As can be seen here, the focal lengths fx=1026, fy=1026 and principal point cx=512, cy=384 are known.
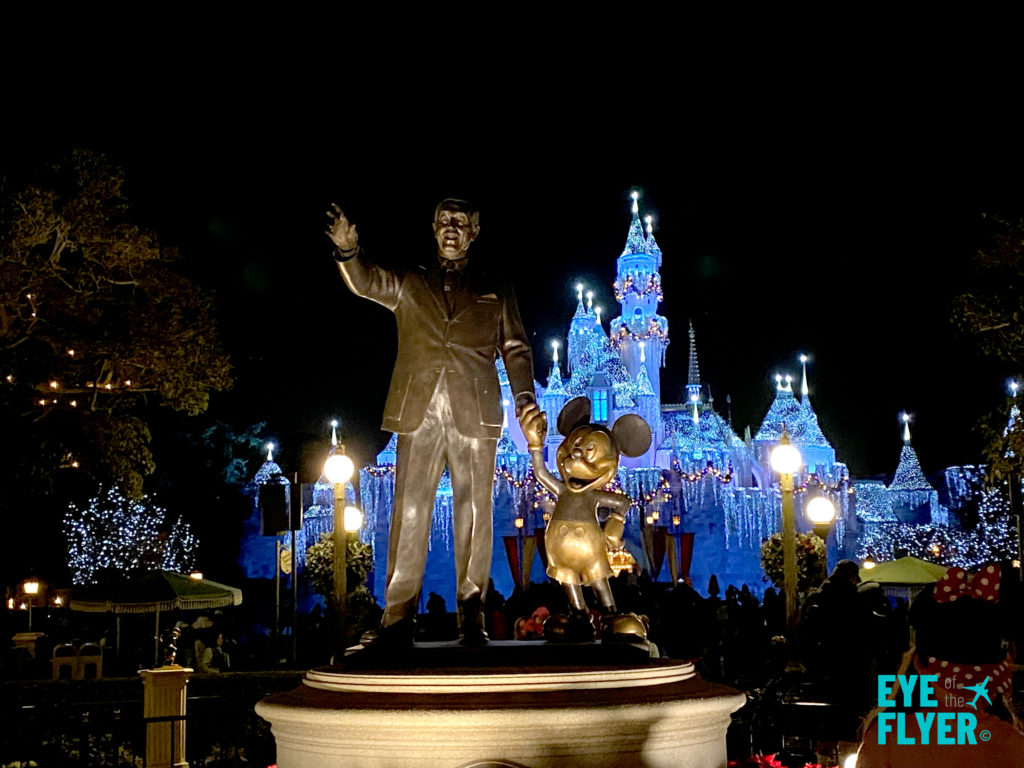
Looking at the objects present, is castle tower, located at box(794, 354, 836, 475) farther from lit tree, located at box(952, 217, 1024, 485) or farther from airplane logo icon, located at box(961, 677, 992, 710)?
airplane logo icon, located at box(961, 677, 992, 710)

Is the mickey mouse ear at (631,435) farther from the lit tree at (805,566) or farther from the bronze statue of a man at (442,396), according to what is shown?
the lit tree at (805,566)

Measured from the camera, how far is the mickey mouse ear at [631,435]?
21.1 ft

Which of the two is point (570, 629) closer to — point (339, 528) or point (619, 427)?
point (619, 427)

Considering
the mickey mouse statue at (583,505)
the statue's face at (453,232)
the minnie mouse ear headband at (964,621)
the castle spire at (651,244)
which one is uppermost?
the castle spire at (651,244)

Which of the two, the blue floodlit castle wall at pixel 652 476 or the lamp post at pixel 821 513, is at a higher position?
the blue floodlit castle wall at pixel 652 476

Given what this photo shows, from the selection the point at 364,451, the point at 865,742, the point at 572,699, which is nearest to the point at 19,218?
the point at 572,699

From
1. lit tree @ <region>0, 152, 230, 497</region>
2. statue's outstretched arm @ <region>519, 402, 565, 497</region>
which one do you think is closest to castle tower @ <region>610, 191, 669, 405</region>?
lit tree @ <region>0, 152, 230, 497</region>

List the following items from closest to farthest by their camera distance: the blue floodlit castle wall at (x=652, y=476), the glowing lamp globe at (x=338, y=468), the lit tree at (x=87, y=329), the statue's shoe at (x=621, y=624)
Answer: the statue's shoe at (x=621, y=624)
the glowing lamp globe at (x=338, y=468)
the lit tree at (x=87, y=329)
the blue floodlit castle wall at (x=652, y=476)

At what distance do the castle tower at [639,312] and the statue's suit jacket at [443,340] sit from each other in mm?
40956

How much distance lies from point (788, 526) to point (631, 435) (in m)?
2.42

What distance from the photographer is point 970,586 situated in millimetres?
3307

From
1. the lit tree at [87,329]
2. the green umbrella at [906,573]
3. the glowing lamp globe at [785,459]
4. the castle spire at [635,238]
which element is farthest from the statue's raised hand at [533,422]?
the castle spire at [635,238]

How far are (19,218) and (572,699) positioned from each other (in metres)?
10.8

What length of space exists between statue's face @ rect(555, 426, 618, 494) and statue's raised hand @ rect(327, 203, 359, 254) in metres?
1.77
